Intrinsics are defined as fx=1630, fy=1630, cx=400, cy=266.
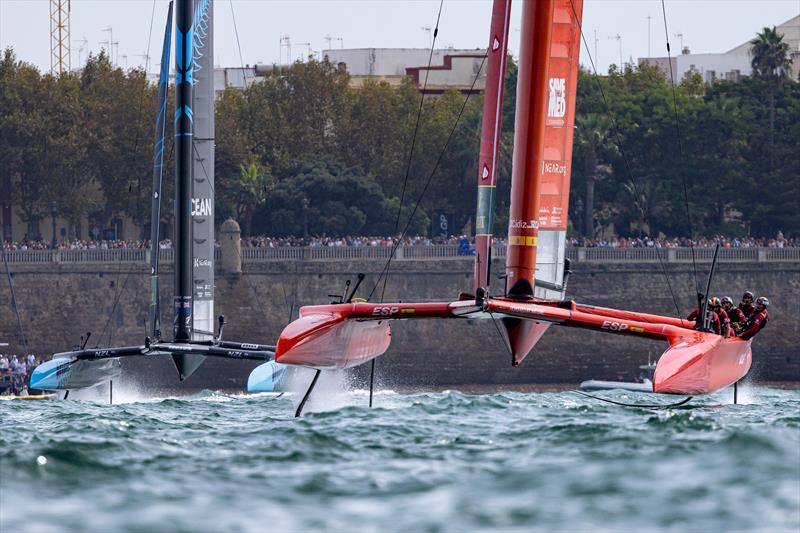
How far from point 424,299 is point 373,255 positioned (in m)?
2.10

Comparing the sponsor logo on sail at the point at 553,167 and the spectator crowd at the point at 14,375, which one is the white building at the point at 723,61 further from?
the sponsor logo on sail at the point at 553,167

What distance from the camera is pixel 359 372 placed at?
45.6 meters

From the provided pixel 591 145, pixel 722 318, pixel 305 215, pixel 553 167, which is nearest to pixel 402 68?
pixel 591 145

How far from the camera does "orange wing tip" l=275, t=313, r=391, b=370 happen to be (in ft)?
63.0

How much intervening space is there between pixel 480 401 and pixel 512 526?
1067 cm

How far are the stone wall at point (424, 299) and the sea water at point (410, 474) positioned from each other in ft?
92.0

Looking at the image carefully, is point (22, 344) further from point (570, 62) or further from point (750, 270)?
point (570, 62)

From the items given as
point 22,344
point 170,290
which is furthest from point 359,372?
point 22,344

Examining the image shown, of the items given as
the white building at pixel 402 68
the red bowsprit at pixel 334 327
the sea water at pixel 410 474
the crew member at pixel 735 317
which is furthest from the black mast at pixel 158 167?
the white building at pixel 402 68

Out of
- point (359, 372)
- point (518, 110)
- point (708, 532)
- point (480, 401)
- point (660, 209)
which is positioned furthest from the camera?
point (660, 209)

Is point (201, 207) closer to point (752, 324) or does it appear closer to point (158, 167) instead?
point (158, 167)

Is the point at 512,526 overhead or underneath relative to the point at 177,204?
underneath

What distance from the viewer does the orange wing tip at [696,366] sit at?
56.5ft

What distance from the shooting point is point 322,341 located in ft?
63.8
